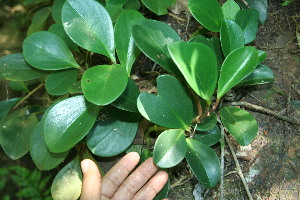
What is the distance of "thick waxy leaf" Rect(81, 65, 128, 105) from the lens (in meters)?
0.90

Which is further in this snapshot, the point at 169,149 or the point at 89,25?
the point at 89,25

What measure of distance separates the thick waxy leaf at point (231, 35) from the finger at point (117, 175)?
0.47 metres

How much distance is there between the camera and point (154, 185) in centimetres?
109

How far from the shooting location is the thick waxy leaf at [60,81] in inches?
47.2

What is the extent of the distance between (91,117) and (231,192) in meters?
0.56

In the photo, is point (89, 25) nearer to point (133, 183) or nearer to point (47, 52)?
point (47, 52)

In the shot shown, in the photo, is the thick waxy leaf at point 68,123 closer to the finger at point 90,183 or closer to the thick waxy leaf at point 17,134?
the finger at point 90,183

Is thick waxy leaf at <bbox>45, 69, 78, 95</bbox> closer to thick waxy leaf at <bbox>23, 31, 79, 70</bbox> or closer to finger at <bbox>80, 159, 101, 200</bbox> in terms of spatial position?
thick waxy leaf at <bbox>23, 31, 79, 70</bbox>

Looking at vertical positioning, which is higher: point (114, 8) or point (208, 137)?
point (114, 8)

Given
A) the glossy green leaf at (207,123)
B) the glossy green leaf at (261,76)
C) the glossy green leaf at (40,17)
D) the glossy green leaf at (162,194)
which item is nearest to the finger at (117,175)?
the glossy green leaf at (162,194)

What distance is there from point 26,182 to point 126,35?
3.89 ft

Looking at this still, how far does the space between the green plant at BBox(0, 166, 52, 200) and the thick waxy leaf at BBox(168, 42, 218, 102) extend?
1124 mm

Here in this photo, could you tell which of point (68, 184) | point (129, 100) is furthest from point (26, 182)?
point (129, 100)

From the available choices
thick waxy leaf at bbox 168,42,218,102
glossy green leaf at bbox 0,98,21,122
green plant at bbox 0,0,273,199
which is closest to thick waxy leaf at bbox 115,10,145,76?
green plant at bbox 0,0,273,199
